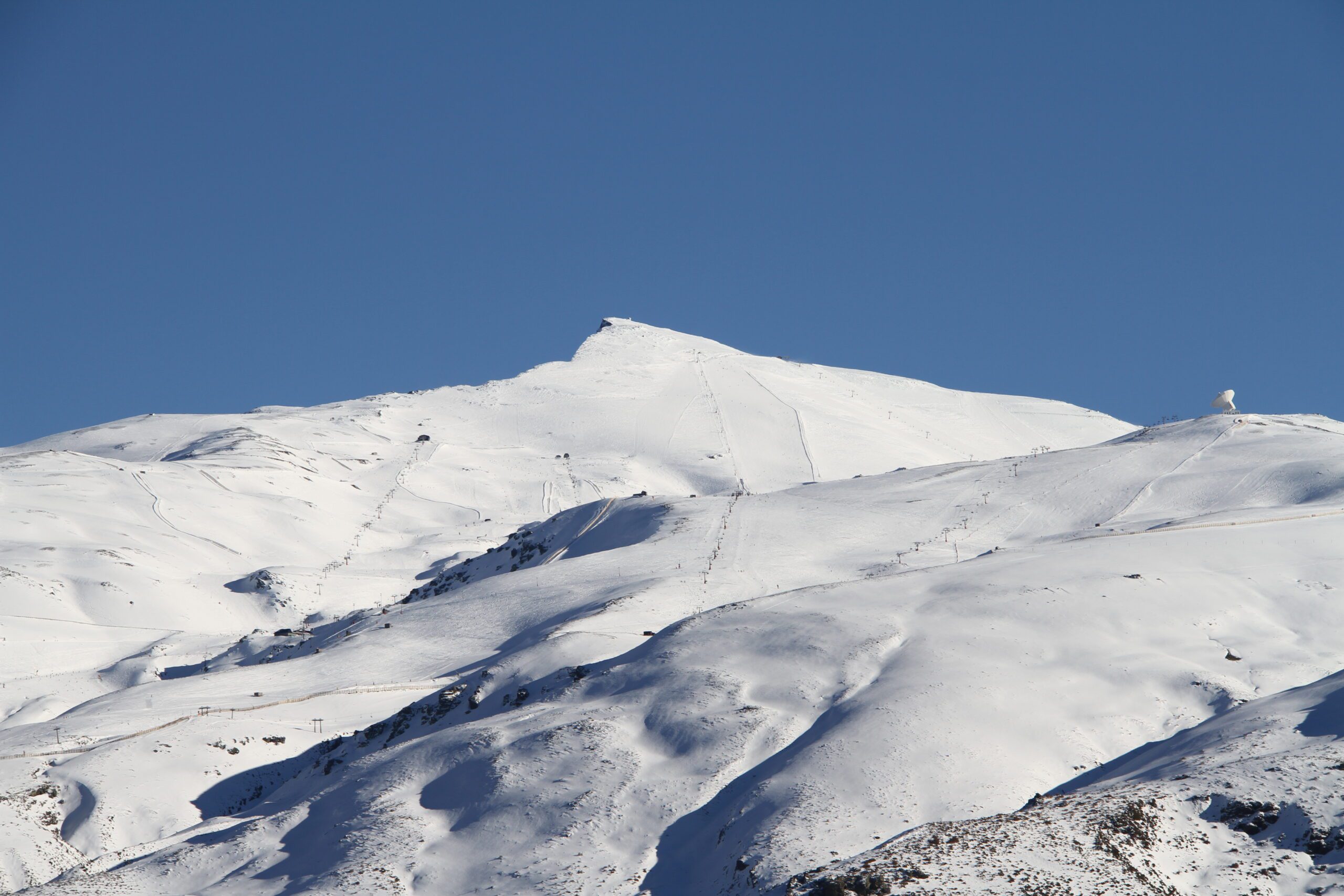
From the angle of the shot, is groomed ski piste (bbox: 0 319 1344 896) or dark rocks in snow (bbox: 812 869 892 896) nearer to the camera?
dark rocks in snow (bbox: 812 869 892 896)

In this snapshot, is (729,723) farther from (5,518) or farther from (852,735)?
(5,518)

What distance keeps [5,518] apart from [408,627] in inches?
1332

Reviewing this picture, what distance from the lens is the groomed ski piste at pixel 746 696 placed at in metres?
19.3

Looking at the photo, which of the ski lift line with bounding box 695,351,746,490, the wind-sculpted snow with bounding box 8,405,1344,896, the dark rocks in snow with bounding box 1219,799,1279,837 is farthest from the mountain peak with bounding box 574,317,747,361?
the dark rocks in snow with bounding box 1219,799,1279,837

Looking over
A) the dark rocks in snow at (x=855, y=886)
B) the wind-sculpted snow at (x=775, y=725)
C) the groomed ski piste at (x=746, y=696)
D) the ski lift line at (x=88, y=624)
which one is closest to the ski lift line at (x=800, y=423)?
the groomed ski piste at (x=746, y=696)

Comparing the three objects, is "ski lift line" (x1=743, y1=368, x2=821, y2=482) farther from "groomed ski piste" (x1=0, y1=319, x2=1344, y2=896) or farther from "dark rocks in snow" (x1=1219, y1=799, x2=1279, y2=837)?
"dark rocks in snow" (x1=1219, y1=799, x2=1279, y2=837)

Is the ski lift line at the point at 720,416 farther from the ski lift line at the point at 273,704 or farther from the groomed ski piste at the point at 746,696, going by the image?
the ski lift line at the point at 273,704

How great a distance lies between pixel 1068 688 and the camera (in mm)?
25172

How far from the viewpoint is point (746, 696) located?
84.4 feet

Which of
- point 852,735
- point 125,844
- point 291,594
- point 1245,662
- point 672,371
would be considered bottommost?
point 125,844

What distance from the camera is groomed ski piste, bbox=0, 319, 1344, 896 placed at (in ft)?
63.2

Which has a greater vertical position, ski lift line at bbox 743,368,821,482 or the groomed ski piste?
ski lift line at bbox 743,368,821,482

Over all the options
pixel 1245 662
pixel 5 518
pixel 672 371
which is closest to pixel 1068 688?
pixel 1245 662

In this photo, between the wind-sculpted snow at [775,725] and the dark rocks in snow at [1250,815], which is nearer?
the dark rocks in snow at [1250,815]
